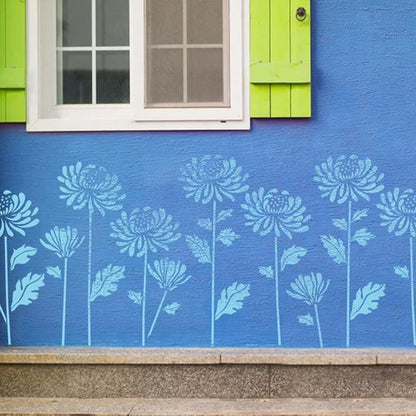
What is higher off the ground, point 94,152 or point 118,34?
point 118,34

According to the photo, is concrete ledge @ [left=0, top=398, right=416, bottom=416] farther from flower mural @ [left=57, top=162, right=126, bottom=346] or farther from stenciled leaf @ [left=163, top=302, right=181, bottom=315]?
flower mural @ [left=57, top=162, right=126, bottom=346]

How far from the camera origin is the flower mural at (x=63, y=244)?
6465 mm

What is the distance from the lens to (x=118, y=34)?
6684mm

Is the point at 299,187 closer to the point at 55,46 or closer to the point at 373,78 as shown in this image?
the point at 373,78

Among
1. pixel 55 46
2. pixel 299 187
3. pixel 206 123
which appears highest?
pixel 55 46

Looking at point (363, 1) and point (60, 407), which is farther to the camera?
point (363, 1)

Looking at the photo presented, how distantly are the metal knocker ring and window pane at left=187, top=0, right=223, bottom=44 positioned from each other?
560mm

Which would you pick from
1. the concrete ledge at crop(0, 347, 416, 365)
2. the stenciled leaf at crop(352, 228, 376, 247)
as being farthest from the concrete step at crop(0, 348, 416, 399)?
the stenciled leaf at crop(352, 228, 376, 247)

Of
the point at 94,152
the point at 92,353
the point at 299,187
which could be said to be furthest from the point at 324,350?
the point at 94,152

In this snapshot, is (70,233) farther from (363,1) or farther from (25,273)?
(363,1)

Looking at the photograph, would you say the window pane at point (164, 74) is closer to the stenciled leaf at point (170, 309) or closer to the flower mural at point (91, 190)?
the flower mural at point (91, 190)

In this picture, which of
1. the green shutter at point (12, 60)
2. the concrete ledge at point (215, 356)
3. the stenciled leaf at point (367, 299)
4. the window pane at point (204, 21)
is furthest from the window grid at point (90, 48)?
the stenciled leaf at point (367, 299)

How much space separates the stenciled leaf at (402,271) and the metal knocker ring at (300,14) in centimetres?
180

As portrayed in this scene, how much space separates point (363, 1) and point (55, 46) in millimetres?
2167
